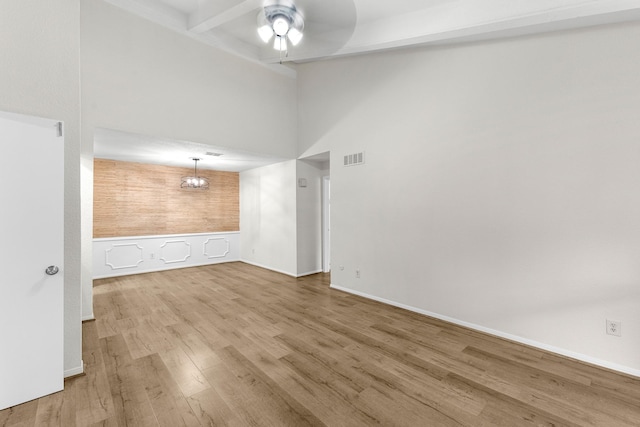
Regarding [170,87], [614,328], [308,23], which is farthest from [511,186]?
[170,87]

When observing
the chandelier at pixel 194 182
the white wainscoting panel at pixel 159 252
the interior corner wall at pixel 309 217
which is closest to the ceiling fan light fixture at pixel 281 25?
the interior corner wall at pixel 309 217

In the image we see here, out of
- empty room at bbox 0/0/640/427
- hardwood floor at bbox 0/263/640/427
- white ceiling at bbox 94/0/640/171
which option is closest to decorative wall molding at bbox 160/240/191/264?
empty room at bbox 0/0/640/427

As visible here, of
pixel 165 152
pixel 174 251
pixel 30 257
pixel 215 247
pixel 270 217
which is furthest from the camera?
pixel 215 247

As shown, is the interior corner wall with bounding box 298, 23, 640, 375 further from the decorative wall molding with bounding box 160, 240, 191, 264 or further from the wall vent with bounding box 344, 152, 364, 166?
the decorative wall molding with bounding box 160, 240, 191, 264

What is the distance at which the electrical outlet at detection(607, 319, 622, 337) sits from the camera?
244 cm

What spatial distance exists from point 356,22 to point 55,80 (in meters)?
3.47

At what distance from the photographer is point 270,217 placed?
6.51m

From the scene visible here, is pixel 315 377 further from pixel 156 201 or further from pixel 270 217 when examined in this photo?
pixel 156 201

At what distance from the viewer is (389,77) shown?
4145mm

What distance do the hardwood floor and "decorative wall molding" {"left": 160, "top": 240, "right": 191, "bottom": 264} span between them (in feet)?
Answer: 9.29

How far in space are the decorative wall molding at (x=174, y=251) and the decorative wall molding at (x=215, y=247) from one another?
0.44m

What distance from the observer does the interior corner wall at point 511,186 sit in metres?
2.46

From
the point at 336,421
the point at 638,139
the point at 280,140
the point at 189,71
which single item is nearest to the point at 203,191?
the point at 280,140

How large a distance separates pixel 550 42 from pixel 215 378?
463cm
